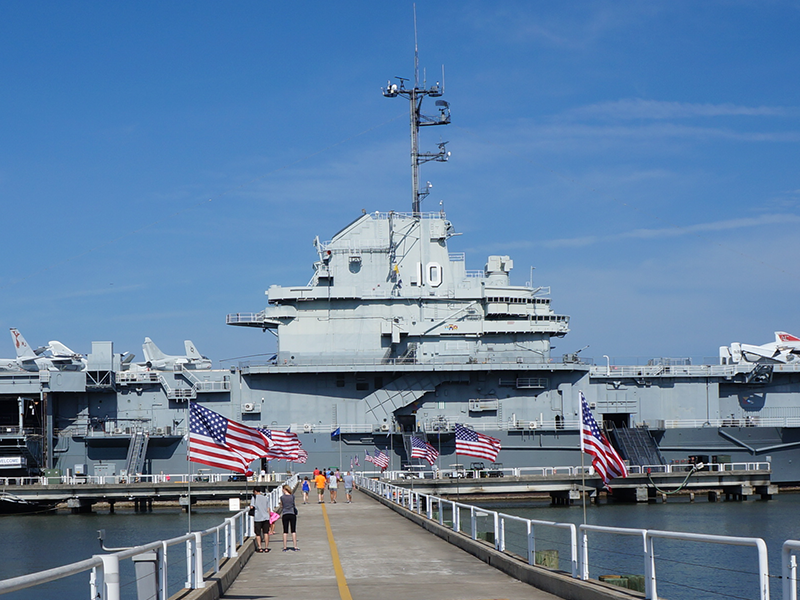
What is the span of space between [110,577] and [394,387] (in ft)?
139

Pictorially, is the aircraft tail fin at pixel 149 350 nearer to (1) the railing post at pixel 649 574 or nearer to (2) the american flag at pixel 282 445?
(2) the american flag at pixel 282 445

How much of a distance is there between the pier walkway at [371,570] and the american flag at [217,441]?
2186 mm

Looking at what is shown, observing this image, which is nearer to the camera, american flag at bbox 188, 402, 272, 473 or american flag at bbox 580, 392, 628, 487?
american flag at bbox 580, 392, 628, 487

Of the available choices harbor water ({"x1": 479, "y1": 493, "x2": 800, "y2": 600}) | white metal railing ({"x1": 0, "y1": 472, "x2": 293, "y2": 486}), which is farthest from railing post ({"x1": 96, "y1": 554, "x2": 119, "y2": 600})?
white metal railing ({"x1": 0, "y1": 472, "x2": 293, "y2": 486})

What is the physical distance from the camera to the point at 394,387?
5022 cm

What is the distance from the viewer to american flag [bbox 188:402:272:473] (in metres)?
20.1

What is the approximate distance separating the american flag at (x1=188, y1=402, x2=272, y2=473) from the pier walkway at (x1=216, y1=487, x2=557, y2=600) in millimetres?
2186

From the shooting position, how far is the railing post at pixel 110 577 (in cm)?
802

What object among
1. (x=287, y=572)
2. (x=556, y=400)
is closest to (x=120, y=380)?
(x=556, y=400)

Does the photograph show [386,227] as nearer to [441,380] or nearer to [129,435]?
[441,380]

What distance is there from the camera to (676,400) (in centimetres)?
5144

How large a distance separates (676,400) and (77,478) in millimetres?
32652

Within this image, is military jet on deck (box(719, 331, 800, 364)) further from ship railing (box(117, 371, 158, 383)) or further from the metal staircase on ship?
ship railing (box(117, 371, 158, 383))

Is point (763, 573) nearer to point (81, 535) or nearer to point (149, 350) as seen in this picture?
point (81, 535)
